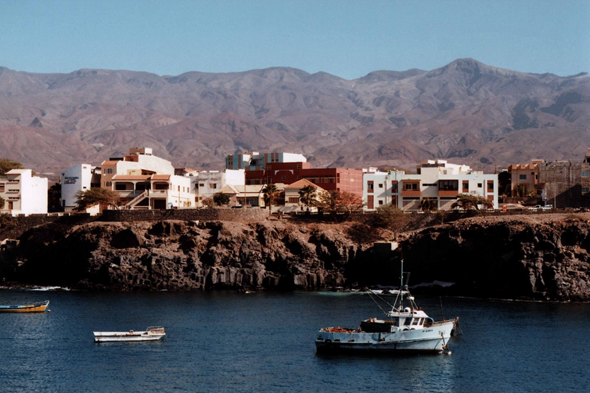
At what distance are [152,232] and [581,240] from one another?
63.6 meters

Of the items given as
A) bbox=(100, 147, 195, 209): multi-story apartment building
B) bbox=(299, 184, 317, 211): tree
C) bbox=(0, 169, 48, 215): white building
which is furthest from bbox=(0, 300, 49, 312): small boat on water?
bbox=(299, 184, 317, 211): tree

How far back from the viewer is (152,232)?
13600cm

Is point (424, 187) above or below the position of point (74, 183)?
below

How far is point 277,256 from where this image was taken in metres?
132

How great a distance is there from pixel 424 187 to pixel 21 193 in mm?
73009

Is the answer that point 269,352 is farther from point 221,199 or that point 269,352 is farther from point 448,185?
point 448,185

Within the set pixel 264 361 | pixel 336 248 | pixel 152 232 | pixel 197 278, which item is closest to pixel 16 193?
pixel 152 232

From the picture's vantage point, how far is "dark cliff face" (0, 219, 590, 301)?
121m

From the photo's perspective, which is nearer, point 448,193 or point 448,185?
point 448,193

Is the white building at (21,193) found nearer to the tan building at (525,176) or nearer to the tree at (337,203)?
the tree at (337,203)

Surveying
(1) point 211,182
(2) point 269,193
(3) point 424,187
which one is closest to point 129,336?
(2) point 269,193

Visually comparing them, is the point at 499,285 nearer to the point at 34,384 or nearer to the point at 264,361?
the point at 264,361

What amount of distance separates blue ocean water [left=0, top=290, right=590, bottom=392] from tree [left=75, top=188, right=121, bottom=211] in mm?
38722

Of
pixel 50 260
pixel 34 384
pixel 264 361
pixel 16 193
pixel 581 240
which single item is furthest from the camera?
pixel 16 193
